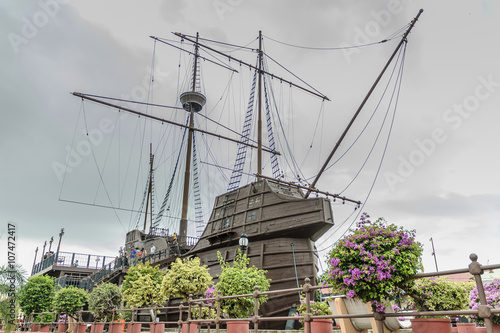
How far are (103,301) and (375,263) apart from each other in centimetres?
1265

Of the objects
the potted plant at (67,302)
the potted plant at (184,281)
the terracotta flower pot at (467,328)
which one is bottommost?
the terracotta flower pot at (467,328)

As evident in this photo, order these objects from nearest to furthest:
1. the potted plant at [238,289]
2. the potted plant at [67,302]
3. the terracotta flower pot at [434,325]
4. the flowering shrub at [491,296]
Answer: the terracotta flower pot at [434,325] < the flowering shrub at [491,296] < the potted plant at [238,289] < the potted plant at [67,302]

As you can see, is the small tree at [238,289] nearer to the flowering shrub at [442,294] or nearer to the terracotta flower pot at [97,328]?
the flowering shrub at [442,294]

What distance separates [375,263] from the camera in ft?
15.3

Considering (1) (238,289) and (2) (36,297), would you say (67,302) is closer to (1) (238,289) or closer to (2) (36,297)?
(2) (36,297)

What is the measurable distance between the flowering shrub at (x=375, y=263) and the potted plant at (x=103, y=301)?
11451mm

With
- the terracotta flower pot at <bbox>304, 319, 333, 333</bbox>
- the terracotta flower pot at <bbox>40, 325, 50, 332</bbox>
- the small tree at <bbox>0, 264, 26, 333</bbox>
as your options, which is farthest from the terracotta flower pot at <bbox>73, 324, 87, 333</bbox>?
the terracotta flower pot at <bbox>304, 319, 333, 333</bbox>

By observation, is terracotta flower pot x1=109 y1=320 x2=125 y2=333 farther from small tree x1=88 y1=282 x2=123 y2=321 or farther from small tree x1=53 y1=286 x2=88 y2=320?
small tree x1=53 y1=286 x2=88 y2=320

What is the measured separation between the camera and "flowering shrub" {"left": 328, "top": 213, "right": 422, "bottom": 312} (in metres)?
4.60

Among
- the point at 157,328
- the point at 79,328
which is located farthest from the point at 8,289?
the point at 79,328

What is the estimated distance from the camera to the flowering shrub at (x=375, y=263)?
4602mm

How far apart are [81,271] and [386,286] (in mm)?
32924

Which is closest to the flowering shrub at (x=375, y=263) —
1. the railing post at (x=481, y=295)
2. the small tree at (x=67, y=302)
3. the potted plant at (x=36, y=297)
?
the railing post at (x=481, y=295)

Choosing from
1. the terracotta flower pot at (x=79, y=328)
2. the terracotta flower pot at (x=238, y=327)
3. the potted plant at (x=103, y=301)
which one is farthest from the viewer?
the terracotta flower pot at (x=79, y=328)
